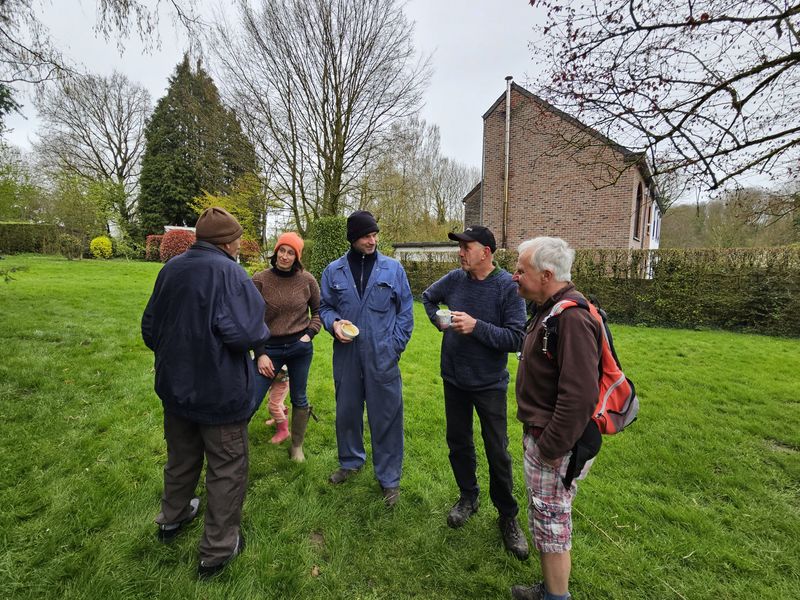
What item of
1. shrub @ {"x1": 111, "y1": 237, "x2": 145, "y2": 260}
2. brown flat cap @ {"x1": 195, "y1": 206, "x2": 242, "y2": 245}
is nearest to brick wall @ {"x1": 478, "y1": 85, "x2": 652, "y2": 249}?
brown flat cap @ {"x1": 195, "y1": 206, "x2": 242, "y2": 245}

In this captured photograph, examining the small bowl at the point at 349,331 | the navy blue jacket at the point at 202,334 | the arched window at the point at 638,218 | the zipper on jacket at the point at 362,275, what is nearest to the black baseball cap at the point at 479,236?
the zipper on jacket at the point at 362,275

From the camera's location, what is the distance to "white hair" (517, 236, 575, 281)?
1666 mm

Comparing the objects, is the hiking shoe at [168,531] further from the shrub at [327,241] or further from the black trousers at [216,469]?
the shrub at [327,241]

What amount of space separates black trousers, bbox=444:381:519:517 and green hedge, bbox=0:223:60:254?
90.8ft

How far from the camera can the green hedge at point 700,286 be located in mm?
9180

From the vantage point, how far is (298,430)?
3.17 m

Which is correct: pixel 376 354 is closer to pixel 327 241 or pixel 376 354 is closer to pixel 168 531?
pixel 168 531

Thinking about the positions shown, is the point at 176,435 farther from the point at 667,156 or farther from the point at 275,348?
the point at 667,156

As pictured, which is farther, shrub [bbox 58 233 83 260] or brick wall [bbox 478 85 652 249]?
shrub [bbox 58 233 83 260]

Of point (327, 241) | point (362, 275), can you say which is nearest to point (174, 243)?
point (327, 241)

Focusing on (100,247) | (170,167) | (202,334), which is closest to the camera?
(202,334)

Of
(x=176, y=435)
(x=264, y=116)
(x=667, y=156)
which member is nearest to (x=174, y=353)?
(x=176, y=435)

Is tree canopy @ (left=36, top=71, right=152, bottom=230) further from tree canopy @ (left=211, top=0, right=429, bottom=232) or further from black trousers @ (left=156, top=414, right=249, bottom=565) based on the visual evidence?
black trousers @ (left=156, top=414, right=249, bottom=565)

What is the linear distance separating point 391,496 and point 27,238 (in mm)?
30229
